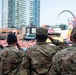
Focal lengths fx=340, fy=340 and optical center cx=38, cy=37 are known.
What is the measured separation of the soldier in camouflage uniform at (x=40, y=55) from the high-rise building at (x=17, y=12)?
117795 mm

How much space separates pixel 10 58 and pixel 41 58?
78cm

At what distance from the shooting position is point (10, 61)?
5.29 m

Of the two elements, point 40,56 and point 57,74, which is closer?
point 57,74

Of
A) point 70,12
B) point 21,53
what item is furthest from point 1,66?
point 70,12

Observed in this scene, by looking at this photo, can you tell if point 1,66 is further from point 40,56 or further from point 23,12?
point 23,12

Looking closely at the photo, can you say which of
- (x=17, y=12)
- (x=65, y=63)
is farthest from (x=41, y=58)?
(x=17, y=12)

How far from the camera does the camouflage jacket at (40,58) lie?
4.62 m

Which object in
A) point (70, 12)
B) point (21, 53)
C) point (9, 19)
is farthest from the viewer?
point (9, 19)

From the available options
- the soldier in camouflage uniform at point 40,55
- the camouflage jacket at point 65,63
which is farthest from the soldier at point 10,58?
the camouflage jacket at point 65,63

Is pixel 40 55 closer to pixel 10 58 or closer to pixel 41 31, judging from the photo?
pixel 41 31

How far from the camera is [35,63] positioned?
4.62 m

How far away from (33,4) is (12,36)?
122 meters

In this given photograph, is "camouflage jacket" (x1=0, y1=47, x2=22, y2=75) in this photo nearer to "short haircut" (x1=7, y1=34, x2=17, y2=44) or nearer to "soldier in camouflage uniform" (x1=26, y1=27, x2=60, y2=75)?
"short haircut" (x1=7, y1=34, x2=17, y2=44)

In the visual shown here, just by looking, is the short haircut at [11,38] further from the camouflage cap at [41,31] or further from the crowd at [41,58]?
the camouflage cap at [41,31]
